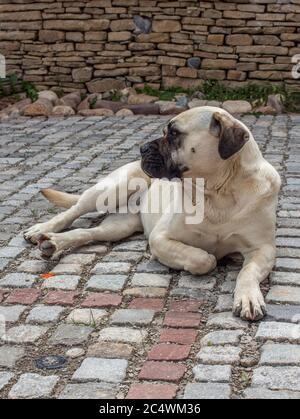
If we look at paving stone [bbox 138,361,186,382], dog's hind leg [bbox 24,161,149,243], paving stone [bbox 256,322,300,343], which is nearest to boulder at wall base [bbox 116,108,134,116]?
dog's hind leg [bbox 24,161,149,243]

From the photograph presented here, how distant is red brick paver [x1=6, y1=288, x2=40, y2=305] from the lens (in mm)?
4242

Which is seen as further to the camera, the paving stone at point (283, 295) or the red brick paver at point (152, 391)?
the paving stone at point (283, 295)

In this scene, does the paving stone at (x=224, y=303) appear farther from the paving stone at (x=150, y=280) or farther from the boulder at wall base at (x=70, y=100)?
the boulder at wall base at (x=70, y=100)

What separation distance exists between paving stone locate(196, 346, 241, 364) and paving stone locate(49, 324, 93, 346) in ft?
1.92

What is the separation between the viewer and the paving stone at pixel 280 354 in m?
3.44

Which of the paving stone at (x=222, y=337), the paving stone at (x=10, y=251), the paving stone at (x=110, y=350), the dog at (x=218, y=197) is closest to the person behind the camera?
the paving stone at (x=110, y=350)

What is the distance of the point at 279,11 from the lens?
1100cm

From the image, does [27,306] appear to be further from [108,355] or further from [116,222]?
[116,222]

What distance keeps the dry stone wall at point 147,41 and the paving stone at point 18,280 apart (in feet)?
24.0

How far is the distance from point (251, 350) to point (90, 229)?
191 centimetres

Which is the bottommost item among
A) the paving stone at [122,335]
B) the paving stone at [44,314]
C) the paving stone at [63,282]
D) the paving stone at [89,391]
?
the paving stone at [63,282]

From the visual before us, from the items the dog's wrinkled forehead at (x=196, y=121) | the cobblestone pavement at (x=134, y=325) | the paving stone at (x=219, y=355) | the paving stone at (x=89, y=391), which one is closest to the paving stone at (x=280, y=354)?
the cobblestone pavement at (x=134, y=325)

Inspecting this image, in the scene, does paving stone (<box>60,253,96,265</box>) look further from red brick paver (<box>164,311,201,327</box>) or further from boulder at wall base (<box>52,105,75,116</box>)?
boulder at wall base (<box>52,105,75,116</box>)

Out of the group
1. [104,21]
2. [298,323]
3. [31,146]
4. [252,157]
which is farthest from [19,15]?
[298,323]
